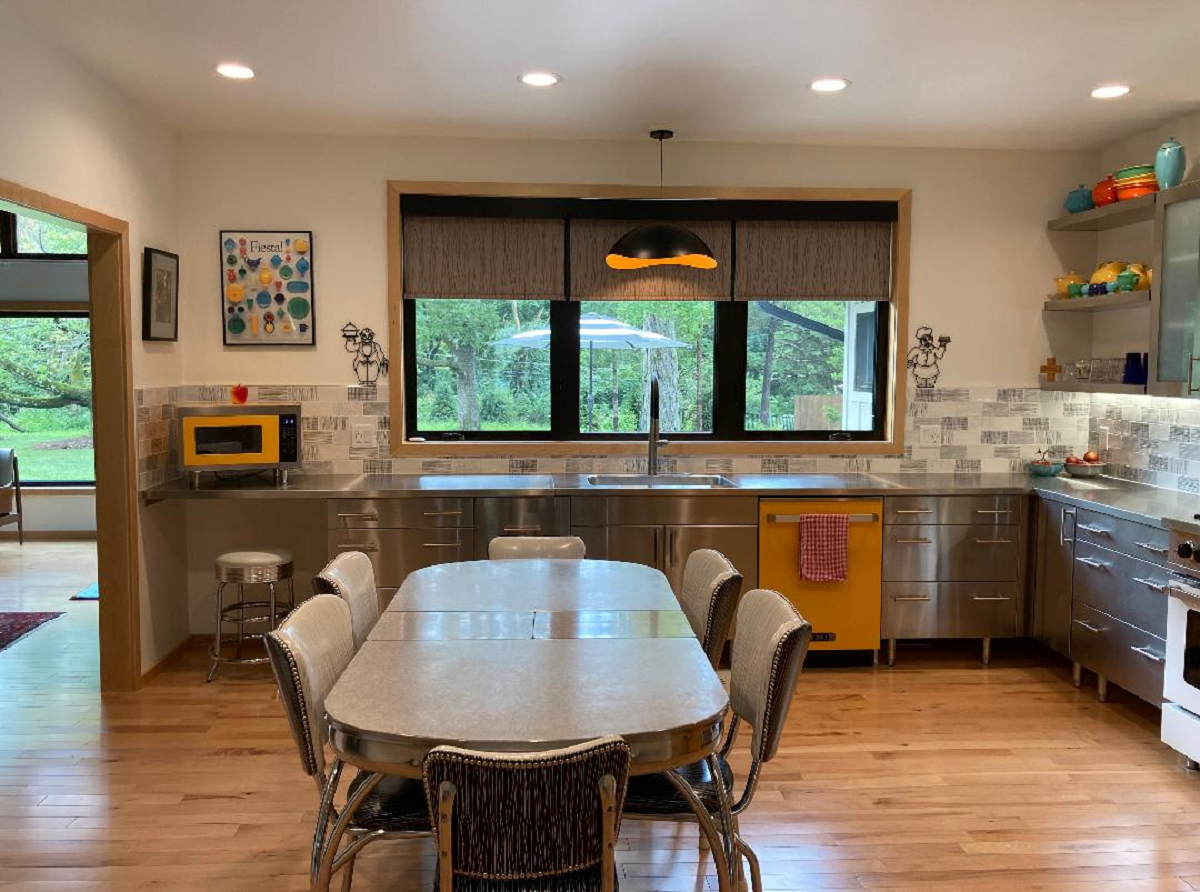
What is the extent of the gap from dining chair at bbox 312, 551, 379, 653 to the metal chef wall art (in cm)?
218

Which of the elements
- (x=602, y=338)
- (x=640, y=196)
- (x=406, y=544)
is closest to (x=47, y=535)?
(x=406, y=544)

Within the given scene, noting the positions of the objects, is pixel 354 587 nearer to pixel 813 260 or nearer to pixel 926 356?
pixel 813 260

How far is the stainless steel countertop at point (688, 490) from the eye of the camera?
4.46 metres

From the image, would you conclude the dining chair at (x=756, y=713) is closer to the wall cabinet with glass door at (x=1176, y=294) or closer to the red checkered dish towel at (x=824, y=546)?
the red checkered dish towel at (x=824, y=546)

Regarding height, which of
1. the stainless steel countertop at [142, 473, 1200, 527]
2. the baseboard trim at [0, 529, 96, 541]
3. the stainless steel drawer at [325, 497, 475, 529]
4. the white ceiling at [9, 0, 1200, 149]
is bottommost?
the baseboard trim at [0, 529, 96, 541]

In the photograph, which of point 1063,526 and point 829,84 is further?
point 1063,526

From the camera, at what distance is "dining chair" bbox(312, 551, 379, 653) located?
2.90 meters

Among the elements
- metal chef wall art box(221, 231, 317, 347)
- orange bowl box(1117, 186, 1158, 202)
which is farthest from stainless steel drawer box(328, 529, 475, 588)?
orange bowl box(1117, 186, 1158, 202)

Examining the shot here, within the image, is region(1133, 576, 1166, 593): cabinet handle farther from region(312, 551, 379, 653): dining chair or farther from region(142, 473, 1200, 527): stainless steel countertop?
region(312, 551, 379, 653): dining chair

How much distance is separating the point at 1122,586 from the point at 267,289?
4170mm

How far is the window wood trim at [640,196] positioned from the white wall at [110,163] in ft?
3.53

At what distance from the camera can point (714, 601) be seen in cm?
294

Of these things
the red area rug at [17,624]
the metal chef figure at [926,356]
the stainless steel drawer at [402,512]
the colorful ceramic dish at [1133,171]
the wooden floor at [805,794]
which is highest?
the colorful ceramic dish at [1133,171]

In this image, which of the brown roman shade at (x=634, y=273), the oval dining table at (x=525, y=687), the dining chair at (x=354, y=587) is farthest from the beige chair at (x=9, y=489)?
the oval dining table at (x=525, y=687)
